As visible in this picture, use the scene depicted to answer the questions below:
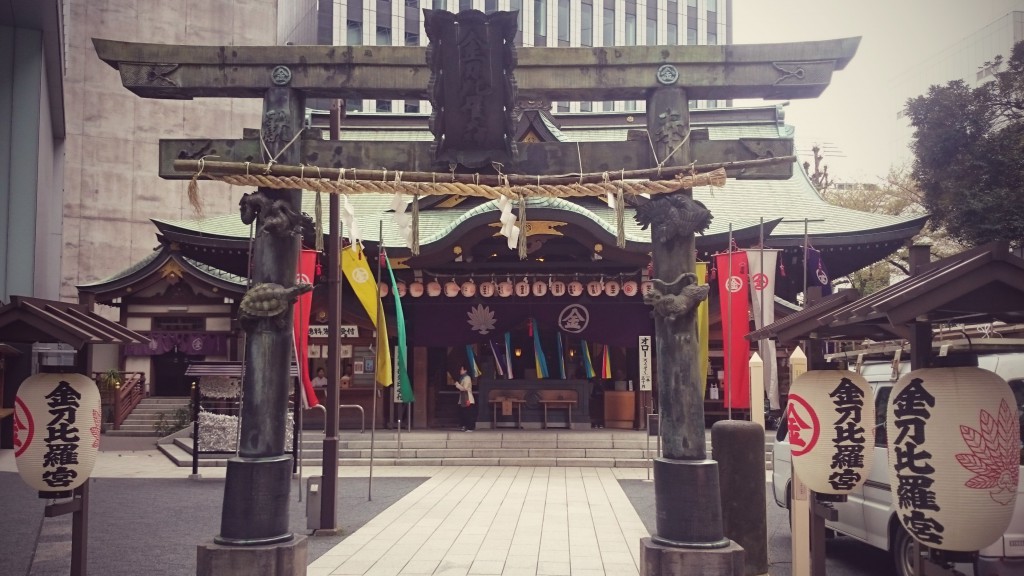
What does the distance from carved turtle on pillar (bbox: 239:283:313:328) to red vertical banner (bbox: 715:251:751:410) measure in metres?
6.02

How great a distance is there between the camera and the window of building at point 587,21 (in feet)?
181

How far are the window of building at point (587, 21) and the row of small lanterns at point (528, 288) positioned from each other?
36772mm

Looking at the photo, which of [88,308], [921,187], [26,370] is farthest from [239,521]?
[921,187]

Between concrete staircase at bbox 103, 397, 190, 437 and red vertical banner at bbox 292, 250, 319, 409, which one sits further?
concrete staircase at bbox 103, 397, 190, 437

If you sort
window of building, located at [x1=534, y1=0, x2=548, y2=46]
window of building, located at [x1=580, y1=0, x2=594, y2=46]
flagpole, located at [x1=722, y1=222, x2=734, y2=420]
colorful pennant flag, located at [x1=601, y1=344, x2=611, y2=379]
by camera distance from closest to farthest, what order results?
flagpole, located at [x1=722, y1=222, x2=734, y2=420]
colorful pennant flag, located at [x1=601, y1=344, x2=611, y2=379]
window of building, located at [x1=534, y1=0, x2=548, y2=46]
window of building, located at [x1=580, y1=0, x2=594, y2=46]

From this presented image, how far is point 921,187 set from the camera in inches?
866

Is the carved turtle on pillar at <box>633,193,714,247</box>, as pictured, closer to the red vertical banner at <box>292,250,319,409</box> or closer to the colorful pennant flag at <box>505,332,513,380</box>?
the red vertical banner at <box>292,250,319,409</box>

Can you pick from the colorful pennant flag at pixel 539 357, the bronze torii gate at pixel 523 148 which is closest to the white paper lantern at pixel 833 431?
the bronze torii gate at pixel 523 148

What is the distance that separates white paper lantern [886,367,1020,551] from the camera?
5066 millimetres

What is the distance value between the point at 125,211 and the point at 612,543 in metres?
34.5

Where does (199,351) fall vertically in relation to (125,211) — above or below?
below

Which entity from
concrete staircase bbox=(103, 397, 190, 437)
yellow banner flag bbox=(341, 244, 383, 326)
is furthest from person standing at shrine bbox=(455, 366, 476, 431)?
yellow banner flag bbox=(341, 244, 383, 326)

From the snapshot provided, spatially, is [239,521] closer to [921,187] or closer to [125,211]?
[921,187]

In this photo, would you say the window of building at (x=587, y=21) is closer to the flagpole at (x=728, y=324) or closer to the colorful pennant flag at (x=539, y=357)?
the colorful pennant flag at (x=539, y=357)
